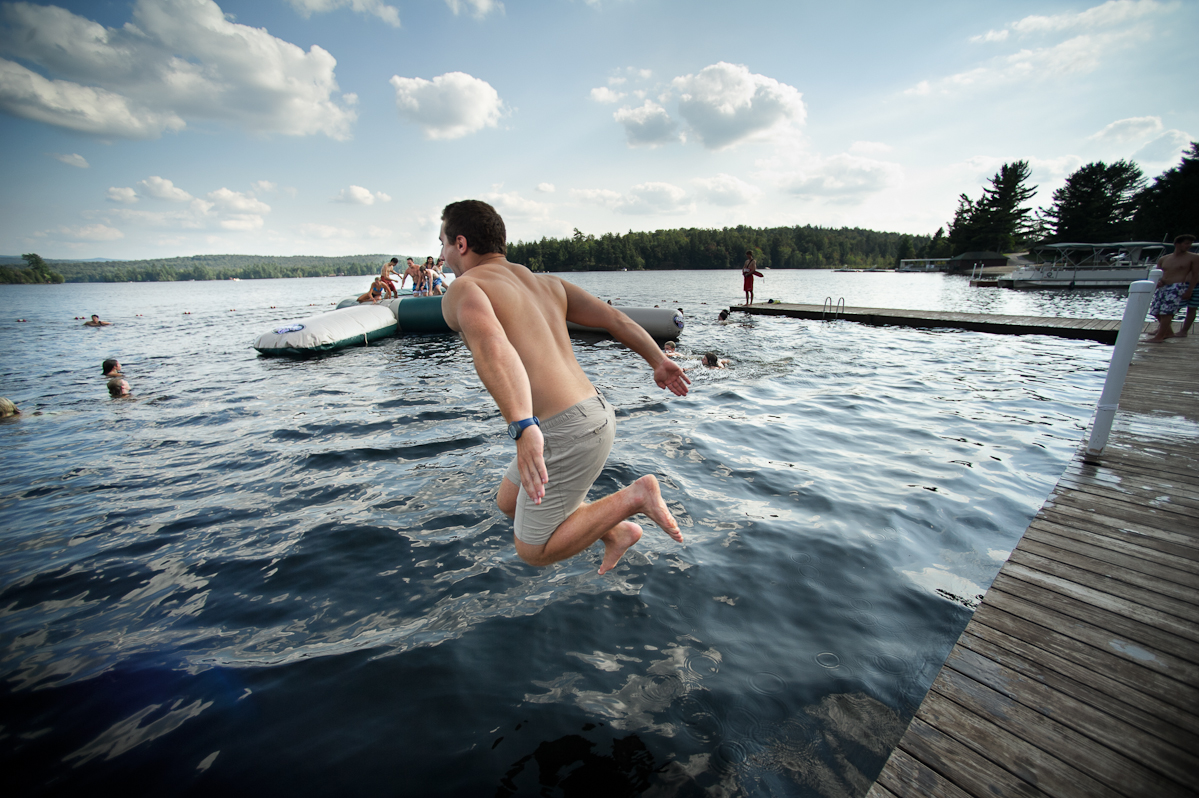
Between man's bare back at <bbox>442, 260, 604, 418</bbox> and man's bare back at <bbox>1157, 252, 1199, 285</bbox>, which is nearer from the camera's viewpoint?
man's bare back at <bbox>442, 260, 604, 418</bbox>

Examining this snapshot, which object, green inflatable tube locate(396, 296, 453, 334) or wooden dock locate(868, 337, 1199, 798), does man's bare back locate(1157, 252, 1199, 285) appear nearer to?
wooden dock locate(868, 337, 1199, 798)

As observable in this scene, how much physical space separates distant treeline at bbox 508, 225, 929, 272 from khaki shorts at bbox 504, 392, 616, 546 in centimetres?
10265

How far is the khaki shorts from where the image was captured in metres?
2.40

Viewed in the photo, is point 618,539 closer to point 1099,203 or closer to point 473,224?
point 473,224

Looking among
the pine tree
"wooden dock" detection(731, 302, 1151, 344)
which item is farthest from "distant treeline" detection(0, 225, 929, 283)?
"wooden dock" detection(731, 302, 1151, 344)

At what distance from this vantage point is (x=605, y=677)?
2385 millimetres

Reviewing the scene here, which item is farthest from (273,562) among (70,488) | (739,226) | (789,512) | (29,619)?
(739,226)

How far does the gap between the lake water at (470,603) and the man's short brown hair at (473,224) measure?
218 centimetres

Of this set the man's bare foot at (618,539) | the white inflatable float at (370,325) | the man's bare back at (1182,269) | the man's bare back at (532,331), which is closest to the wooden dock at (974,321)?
the man's bare back at (1182,269)

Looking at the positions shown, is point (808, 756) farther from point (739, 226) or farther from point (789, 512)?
point (739, 226)

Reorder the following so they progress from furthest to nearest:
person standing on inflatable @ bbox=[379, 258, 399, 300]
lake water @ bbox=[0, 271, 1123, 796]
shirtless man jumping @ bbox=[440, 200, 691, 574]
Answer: person standing on inflatable @ bbox=[379, 258, 399, 300], shirtless man jumping @ bbox=[440, 200, 691, 574], lake water @ bbox=[0, 271, 1123, 796]

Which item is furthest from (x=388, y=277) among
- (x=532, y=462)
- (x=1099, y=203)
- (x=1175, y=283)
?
(x=1099, y=203)

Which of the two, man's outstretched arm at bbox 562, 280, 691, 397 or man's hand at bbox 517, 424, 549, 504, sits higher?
man's outstretched arm at bbox 562, 280, 691, 397

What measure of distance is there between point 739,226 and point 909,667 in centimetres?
13881
